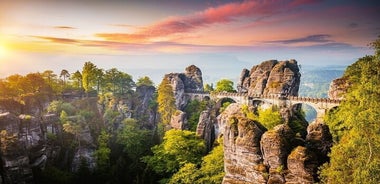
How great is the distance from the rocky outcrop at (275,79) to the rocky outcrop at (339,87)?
796 cm

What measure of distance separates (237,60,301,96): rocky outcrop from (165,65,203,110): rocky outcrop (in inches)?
396

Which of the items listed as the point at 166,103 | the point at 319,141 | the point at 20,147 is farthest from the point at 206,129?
the point at 20,147

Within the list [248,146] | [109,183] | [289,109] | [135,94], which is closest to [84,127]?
[109,183]

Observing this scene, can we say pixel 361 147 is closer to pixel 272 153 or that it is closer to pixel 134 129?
pixel 272 153

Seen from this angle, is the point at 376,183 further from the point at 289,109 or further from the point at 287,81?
the point at 287,81

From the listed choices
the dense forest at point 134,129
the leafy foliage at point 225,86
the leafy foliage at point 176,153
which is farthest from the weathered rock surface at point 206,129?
the leafy foliage at point 225,86

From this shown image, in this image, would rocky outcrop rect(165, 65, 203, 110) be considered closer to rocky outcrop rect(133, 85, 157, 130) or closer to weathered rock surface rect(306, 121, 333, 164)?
rocky outcrop rect(133, 85, 157, 130)

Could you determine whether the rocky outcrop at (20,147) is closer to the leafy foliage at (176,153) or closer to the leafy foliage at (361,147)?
the leafy foliage at (176,153)

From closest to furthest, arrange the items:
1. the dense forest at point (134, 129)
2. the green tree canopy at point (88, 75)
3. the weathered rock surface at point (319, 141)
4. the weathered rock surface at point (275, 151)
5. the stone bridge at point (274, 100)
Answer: the dense forest at point (134, 129) < the weathered rock surface at point (275, 151) < the weathered rock surface at point (319, 141) < the stone bridge at point (274, 100) < the green tree canopy at point (88, 75)

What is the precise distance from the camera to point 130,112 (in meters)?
48.0

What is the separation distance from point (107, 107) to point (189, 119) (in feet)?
43.3

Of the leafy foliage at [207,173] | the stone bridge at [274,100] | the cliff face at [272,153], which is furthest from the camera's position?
the stone bridge at [274,100]

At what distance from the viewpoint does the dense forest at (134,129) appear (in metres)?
17.5

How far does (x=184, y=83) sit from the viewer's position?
2323 inches
